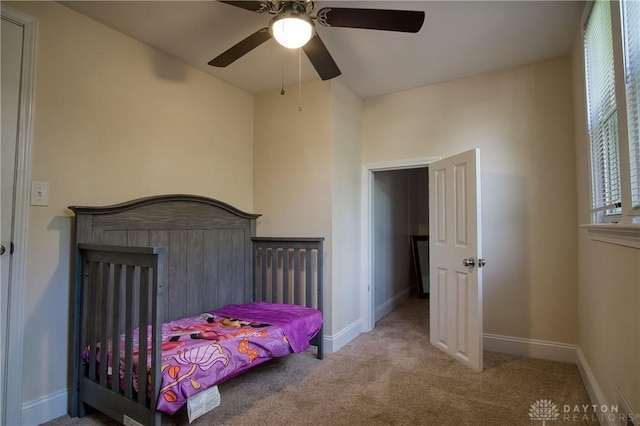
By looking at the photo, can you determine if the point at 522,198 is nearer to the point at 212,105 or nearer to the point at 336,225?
the point at 336,225

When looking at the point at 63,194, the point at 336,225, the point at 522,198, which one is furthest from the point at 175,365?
the point at 522,198

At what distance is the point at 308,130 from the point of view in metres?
3.07

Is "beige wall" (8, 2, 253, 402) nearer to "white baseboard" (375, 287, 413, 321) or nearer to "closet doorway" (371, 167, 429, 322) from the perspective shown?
"closet doorway" (371, 167, 429, 322)

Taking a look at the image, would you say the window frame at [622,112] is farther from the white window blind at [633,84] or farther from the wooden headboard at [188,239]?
the wooden headboard at [188,239]

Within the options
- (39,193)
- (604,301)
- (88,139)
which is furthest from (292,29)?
(604,301)

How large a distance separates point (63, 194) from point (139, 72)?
1.05 meters

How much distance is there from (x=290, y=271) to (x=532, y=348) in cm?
219

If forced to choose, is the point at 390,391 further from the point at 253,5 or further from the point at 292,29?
the point at 253,5

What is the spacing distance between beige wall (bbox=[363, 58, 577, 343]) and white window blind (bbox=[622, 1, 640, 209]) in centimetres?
143

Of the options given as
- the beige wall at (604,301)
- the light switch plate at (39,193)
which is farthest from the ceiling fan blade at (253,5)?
the beige wall at (604,301)

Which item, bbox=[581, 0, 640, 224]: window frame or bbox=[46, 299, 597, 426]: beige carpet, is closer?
bbox=[581, 0, 640, 224]: window frame

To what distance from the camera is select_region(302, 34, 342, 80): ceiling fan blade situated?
186 centimetres

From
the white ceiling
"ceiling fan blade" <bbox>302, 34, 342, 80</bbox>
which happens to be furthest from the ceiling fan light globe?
the white ceiling

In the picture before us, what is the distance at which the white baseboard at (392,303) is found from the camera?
390cm
